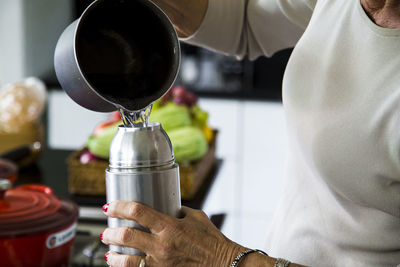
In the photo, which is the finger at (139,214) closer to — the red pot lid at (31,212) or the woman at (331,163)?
the woman at (331,163)

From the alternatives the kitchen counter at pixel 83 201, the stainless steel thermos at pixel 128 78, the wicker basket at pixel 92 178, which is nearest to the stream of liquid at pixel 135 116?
the stainless steel thermos at pixel 128 78

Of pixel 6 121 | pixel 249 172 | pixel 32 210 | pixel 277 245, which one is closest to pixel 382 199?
pixel 277 245

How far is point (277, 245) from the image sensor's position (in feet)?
3.29

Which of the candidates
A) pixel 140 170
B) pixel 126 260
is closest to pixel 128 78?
pixel 140 170

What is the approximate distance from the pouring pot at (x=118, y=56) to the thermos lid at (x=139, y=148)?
0.19ft

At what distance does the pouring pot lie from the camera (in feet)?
2.50

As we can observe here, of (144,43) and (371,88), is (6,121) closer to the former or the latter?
(144,43)

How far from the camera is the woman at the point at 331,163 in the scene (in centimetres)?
76

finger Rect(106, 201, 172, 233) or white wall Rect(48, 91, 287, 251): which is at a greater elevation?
finger Rect(106, 201, 172, 233)

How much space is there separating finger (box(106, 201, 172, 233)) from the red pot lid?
1.08ft

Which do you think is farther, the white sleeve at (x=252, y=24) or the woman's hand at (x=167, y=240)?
the white sleeve at (x=252, y=24)

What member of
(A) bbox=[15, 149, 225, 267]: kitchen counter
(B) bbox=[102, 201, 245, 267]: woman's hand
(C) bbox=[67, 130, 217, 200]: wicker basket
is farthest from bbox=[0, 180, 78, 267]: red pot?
(C) bbox=[67, 130, 217, 200]: wicker basket

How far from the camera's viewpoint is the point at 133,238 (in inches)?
28.6

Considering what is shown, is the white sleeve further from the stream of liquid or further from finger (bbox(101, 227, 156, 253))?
finger (bbox(101, 227, 156, 253))
